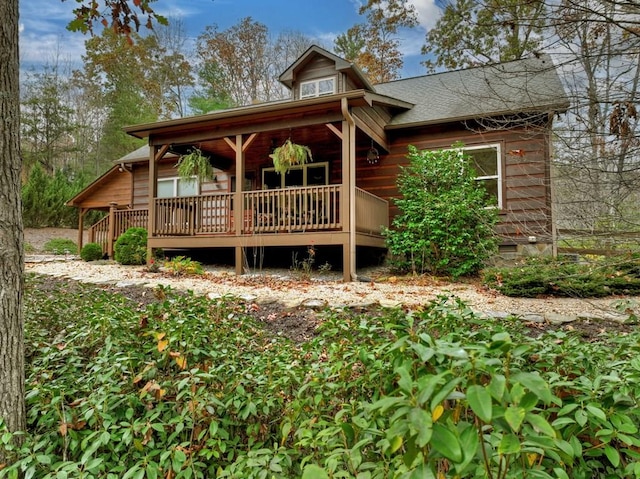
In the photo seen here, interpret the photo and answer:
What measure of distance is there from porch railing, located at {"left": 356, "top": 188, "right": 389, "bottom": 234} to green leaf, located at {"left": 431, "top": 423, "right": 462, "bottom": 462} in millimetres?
6435

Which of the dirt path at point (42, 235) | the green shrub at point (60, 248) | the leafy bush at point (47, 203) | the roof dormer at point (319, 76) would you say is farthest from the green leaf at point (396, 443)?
the leafy bush at point (47, 203)

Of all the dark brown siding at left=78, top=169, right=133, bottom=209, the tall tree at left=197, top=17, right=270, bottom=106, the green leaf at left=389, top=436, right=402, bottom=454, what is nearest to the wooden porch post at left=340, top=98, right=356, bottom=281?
the green leaf at left=389, top=436, right=402, bottom=454

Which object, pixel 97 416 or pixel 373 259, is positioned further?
pixel 373 259

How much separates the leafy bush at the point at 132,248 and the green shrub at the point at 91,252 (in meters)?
1.95

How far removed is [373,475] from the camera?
1215mm

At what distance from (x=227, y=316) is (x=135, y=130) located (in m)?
7.30

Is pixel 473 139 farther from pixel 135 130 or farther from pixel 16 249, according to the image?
pixel 16 249

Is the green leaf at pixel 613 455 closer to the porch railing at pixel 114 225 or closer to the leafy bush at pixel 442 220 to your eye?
the leafy bush at pixel 442 220

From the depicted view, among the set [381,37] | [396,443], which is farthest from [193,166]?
[381,37]

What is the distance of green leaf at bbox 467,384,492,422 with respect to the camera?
763mm

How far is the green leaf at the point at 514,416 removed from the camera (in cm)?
79

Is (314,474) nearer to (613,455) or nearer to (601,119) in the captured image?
(613,455)

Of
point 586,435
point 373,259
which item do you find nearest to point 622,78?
point 586,435

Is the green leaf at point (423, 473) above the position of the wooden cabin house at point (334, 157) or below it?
below
